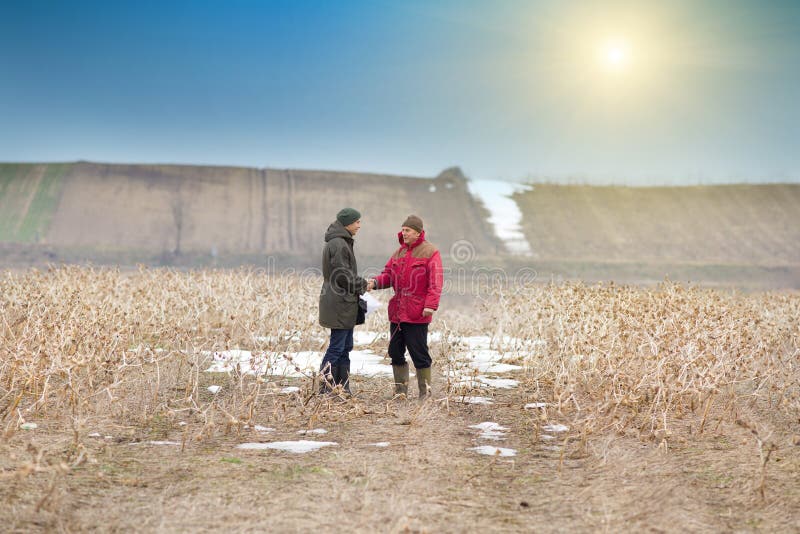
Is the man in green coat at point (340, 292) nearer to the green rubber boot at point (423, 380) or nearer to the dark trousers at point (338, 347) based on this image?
the dark trousers at point (338, 347)

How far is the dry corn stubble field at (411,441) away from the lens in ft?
15.1

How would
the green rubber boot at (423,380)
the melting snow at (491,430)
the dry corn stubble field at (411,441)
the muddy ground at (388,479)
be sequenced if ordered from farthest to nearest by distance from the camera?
the green rubber boot at (423,380) → the melting snow at (491,430) → the dry corn stubble field at (411,441) → the muddy ground at (388,479)

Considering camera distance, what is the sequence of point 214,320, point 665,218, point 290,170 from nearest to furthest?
1. point 214,320
2. point 665,218
3. point 290,170

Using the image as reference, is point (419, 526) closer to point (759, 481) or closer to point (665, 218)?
point (759, 481)

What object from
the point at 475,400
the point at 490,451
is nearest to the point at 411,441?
the point at 490,451

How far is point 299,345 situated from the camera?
36.3ft

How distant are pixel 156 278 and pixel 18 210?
98.9 ft

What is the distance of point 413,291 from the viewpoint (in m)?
7.76

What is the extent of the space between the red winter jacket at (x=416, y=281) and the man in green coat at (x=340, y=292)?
0.34 meters

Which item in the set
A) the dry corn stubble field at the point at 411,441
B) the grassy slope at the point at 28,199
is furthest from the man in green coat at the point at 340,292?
the grassy slope at the point at 28,199

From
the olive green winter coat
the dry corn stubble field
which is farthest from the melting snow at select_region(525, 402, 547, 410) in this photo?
the olive green winter coat

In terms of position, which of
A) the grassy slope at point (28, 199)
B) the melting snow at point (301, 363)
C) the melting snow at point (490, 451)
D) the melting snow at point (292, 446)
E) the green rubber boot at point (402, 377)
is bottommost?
the melting snow at point (292, 446)

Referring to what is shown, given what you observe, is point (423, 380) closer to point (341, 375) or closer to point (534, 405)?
Answer: point (341, 375)

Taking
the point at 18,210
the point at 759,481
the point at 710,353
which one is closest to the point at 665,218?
the point at 18,210
